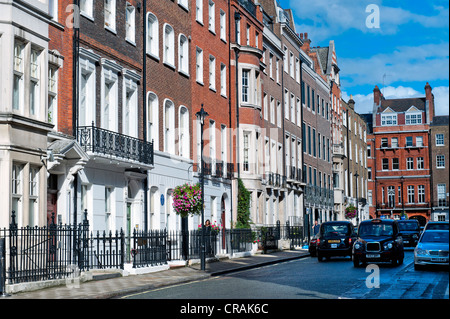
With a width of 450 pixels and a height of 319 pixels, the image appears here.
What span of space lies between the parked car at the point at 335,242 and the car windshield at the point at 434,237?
22.1 ft

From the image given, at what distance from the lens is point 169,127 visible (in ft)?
108

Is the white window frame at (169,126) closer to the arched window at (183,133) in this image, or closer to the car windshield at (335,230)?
the arched window at (183,133)

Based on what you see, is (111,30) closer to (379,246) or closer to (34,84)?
(34,84)

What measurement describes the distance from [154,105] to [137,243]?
7.98 metres

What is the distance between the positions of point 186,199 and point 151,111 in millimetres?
4216

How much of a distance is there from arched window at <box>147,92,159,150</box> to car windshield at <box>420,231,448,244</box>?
11.7 m

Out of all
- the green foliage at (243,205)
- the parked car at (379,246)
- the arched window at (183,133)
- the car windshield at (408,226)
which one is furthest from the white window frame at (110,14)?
the car windshield at (408,226)

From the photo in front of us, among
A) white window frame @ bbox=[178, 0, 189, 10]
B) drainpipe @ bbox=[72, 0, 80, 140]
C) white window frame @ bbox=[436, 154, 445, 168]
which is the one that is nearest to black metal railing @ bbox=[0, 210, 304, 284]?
drainpipe @ bbox=[72, 0, 80, 140]

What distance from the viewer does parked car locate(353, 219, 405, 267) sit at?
27.0 meters

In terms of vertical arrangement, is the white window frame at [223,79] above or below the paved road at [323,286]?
above

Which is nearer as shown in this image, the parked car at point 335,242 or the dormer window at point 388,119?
the parked car at point 335,242

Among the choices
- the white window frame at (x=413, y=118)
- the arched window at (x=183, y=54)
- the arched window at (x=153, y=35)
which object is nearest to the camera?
the arched window at (x=153, y=35)

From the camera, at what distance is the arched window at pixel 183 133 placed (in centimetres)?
3422
